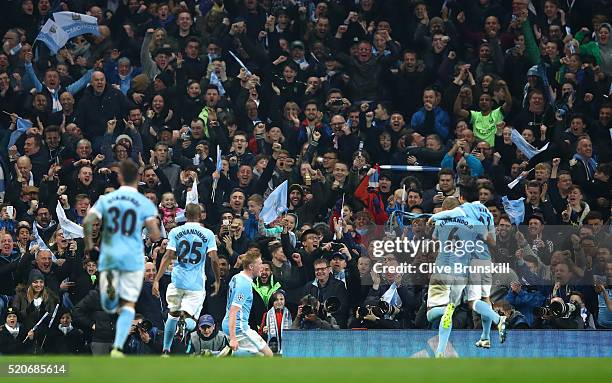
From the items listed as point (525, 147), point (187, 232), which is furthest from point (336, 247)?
point (525, 147)

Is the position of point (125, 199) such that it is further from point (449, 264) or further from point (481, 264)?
point (481, 264)

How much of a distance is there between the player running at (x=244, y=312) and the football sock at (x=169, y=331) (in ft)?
2.61

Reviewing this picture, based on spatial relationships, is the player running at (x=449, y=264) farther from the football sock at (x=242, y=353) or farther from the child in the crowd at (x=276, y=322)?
the football sock at (x=242, y=353)

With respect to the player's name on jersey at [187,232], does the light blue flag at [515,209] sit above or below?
above

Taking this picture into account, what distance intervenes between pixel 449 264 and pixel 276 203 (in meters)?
4.29

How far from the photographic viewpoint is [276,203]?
20656mm

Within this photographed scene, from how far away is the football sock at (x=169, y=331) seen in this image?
56.3ft

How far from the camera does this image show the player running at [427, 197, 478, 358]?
1723cm

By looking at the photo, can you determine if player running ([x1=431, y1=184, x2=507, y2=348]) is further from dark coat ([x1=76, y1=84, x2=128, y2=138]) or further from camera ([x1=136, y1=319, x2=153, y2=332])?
dark coat ([x1=76, y1=84, x2=128, y2=138])

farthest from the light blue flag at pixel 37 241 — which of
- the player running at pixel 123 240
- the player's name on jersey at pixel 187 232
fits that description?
the player running at pixel 123 240

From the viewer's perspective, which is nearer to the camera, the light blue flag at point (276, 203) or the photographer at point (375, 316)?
the photographer at point (375, 316)

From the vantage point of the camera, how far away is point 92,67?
23.7 m

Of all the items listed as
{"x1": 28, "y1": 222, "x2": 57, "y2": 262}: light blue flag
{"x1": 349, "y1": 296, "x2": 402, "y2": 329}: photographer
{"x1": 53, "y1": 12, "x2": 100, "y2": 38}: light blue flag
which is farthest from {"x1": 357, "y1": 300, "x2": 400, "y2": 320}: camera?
{"x1": 53, "y1": 12, "x2": 100, "y2": 38}: light blue flag

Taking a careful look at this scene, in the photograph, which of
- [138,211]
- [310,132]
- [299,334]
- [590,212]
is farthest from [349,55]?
[138,211]
